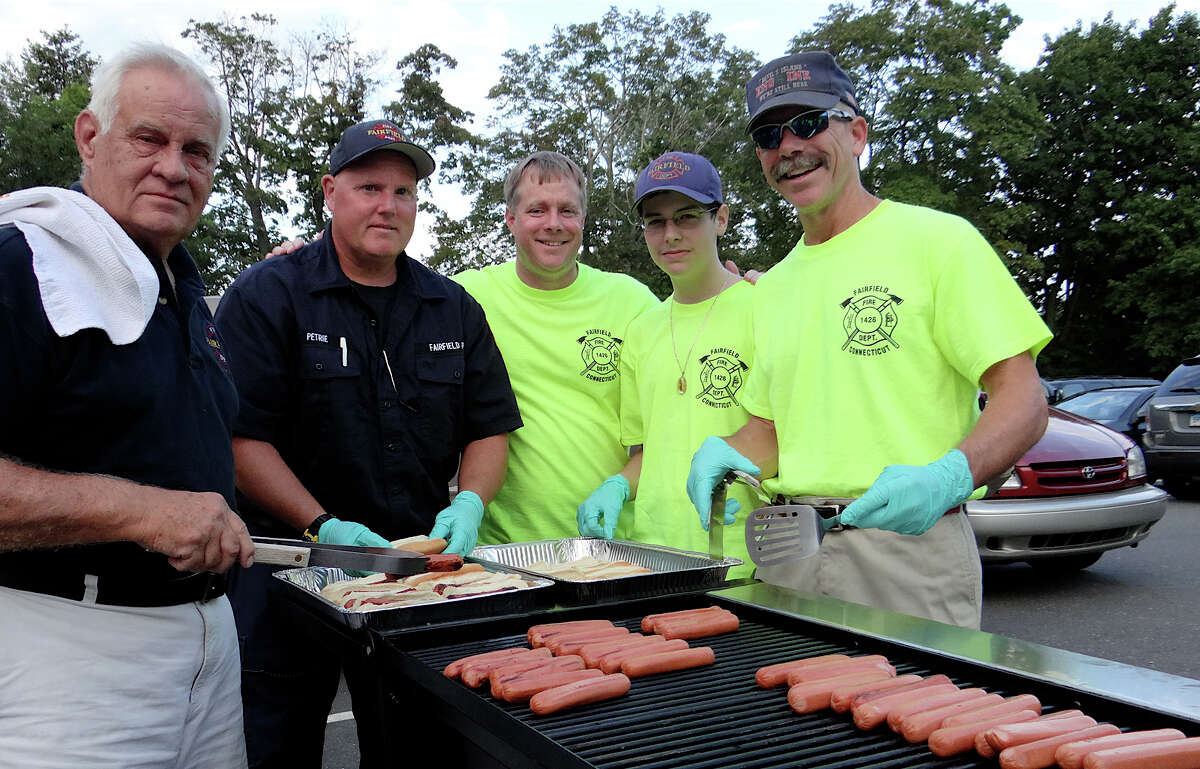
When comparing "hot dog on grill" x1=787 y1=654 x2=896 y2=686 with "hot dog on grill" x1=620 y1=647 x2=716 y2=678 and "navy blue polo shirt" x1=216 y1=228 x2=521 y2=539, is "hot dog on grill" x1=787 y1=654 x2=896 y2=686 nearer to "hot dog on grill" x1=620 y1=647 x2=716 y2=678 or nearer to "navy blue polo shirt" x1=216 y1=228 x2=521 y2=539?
"hot dog on grill" x1=620 y1=647 x2=716 y2=678

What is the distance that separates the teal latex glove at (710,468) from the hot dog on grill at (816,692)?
3.59 feet

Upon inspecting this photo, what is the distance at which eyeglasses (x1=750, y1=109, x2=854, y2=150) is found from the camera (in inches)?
111

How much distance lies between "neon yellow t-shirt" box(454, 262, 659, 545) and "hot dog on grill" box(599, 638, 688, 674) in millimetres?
1649

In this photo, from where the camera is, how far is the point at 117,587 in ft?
6.73

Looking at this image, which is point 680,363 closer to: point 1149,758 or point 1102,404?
point 1149,758

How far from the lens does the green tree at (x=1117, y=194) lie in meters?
30.4

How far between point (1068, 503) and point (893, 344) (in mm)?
5261

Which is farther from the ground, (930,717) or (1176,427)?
(1176,427)

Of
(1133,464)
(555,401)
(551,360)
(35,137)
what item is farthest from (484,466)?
(35,137)

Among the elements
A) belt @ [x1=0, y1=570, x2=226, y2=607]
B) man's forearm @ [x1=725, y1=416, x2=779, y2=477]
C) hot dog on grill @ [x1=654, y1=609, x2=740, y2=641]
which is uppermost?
man's forearm @ [x1=725, y1=416, x2=779, y2=477]

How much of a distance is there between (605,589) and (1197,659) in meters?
5.23

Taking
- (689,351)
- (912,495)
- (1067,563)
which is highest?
(689,351)

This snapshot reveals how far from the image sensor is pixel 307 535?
295 cm

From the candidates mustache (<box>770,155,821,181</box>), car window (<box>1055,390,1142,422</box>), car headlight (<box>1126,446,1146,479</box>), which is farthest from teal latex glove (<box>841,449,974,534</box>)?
car window (<box>1055,390,1142,422</box>)
